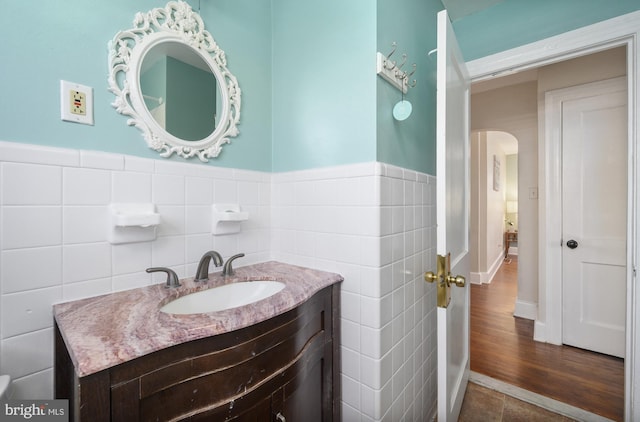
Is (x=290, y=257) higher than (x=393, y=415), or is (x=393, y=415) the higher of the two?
(x=290, y=257)

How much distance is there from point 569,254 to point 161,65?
312 centimetres

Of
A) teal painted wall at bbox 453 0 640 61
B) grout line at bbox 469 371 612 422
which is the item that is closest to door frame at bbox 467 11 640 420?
teal painted wall at bbox 453 0 640 61

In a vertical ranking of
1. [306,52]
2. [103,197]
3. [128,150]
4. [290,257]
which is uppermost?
[306,52]

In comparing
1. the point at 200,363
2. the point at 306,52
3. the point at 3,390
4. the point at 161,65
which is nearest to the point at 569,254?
the point at 306,52

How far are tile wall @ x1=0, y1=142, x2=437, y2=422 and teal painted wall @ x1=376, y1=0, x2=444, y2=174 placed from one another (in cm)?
10

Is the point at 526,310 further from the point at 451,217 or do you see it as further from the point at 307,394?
the point at 307,394

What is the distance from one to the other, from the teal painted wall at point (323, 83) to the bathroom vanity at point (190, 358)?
0.60 m

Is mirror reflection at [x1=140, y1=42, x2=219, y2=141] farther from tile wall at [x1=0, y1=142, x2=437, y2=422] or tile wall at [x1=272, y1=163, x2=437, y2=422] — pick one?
tile wall at [x1=272, y1=163, x2=437, y2=422]

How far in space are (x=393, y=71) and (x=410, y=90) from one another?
0.23 metres

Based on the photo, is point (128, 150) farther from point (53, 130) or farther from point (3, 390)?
point (3, 390)

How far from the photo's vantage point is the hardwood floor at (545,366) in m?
1.61

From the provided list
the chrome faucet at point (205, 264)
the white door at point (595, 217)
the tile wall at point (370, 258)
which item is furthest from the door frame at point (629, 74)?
the chrome faucet at point (205, 264)

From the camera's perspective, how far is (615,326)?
6.59ft

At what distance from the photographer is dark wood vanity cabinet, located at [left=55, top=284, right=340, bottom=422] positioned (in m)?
0.50
